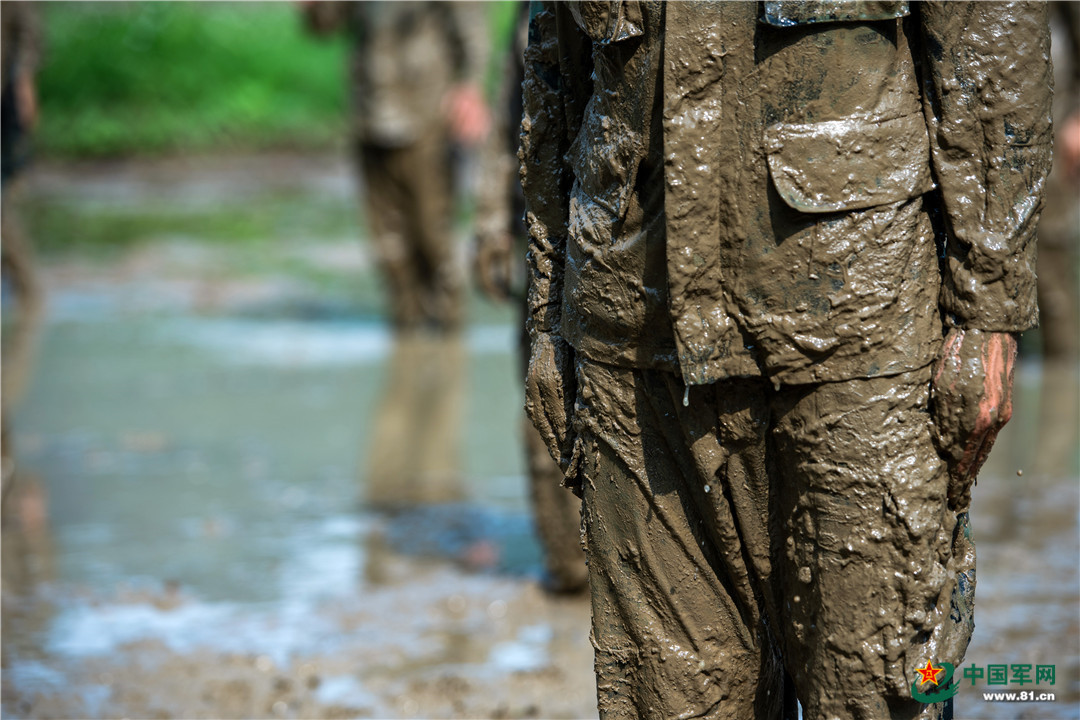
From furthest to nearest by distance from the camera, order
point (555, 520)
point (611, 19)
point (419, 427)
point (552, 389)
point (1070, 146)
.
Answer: point (419, 427)
point (1070, 146)
point (555, 520)
point (552, 389)
point (611, 19)

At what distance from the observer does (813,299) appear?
7.48 feet

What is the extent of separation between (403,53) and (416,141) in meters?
0.54

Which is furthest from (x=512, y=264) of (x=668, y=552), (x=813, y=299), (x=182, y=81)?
(x=182, y=81)

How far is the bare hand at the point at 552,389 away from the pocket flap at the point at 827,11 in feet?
2.58

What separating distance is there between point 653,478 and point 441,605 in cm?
226

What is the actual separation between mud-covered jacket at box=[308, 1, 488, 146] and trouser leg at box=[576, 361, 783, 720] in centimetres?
610

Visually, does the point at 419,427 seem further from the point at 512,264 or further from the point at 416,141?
the point at 416,141

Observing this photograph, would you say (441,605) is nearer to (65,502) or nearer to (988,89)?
(65,502)

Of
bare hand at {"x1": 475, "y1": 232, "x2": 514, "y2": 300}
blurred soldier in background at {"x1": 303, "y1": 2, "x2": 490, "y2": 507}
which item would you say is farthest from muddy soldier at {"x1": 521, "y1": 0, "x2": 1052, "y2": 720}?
blurred soldier in background at {"x1": 303, "y1": 2, "x2": 490, "y2": 507}

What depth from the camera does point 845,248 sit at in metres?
2.26

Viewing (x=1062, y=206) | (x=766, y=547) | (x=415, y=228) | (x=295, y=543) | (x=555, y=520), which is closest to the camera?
(x=766, y=547)

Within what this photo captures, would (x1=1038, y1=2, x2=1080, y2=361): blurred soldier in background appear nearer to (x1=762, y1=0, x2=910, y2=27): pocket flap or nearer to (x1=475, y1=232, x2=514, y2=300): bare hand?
(x1=475, y1=232, x2=514, y2=300): bare hand

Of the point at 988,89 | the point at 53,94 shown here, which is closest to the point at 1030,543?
the point at 988,89

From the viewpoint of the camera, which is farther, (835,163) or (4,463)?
(4,463)
